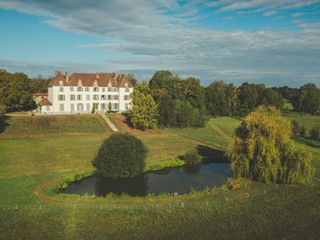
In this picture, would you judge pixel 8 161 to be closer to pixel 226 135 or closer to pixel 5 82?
pixel 5 82

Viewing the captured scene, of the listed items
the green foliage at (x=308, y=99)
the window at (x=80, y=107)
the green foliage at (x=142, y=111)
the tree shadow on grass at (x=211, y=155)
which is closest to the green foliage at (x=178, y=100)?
the green foliage at (x=142, y=111)

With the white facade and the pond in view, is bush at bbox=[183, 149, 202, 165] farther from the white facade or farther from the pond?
the white facade

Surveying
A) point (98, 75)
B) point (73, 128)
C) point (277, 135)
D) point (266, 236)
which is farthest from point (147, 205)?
point (98, 75)

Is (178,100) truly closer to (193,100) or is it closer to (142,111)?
(193,100)

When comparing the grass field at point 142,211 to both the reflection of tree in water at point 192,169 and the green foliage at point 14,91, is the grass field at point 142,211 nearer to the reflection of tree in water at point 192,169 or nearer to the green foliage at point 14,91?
the reflection of tree in water at point 192,169

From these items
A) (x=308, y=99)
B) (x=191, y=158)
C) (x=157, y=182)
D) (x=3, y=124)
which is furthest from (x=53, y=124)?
(x=308, y=99)
